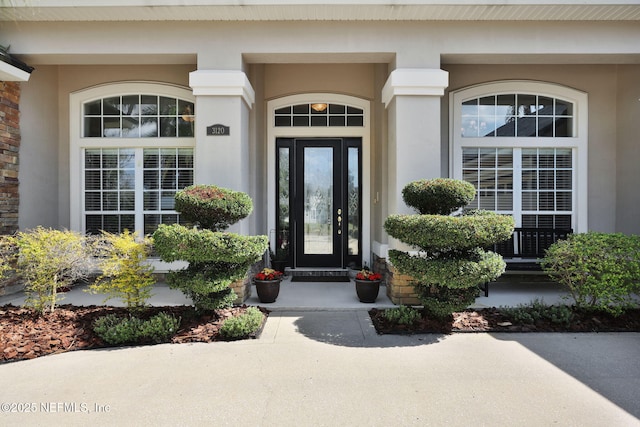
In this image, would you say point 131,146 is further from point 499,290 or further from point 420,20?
point 499,290

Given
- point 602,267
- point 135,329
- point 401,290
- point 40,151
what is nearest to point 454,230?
point 401,290

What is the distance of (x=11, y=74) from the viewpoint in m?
4.91

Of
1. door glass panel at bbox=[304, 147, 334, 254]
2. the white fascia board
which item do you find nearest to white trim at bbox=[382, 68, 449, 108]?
door glass panel at bbox=[304, 147, 334, 254]

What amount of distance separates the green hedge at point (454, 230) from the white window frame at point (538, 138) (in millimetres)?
2511

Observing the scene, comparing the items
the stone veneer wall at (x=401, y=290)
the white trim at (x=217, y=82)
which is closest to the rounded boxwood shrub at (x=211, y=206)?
the white trim at (x=217, y=82)

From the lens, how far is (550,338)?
3871mm

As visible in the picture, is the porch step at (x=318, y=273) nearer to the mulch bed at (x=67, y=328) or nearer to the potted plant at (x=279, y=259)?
the potted plant at (x=279, y=259)

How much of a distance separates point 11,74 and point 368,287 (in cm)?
575

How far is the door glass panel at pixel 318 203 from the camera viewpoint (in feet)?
22.6

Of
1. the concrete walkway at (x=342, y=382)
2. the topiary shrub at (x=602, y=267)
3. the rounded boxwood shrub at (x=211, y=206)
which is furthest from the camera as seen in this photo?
the topiary shrub at (x=602, y=267)

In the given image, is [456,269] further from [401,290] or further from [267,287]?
[267,287]

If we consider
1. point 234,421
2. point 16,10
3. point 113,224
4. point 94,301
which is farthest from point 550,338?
point 16,10

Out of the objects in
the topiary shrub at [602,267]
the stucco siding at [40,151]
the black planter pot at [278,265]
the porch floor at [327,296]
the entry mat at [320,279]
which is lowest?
the porch floor at [327,296]

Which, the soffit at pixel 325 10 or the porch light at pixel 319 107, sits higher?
the soffit at pixel 325 10
